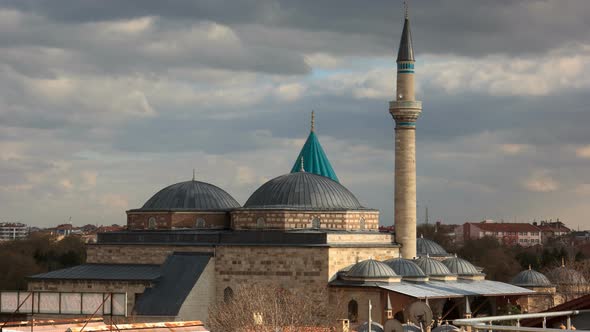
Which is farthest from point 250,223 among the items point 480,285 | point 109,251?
point 480,285

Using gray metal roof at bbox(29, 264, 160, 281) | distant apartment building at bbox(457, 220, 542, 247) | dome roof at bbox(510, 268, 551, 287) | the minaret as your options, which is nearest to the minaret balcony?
the minaret

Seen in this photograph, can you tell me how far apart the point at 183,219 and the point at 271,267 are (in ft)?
20.9

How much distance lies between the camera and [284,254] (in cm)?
4388

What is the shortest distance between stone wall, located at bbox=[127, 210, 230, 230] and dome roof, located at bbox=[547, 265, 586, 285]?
1678cm

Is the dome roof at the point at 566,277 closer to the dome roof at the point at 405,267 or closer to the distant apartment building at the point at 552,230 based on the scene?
the dome roof at the point at 405,267

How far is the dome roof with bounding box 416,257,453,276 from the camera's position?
45.6 meters

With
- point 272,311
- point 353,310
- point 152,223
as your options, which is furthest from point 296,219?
Result: point 272,311

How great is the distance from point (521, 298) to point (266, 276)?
437 inches

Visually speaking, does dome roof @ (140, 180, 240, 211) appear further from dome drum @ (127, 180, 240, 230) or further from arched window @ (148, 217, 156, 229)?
arched window @ (148, 217, 156, 229)

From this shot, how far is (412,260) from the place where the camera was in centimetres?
4584

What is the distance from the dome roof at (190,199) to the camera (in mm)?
49500

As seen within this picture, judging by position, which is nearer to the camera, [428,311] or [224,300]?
[428,311]

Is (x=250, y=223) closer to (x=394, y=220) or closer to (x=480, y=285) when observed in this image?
(x=394, y=220)

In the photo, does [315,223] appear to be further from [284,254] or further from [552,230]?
[552,230]
